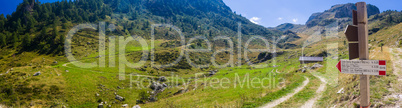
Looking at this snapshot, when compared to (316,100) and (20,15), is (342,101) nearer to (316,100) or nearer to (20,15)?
(316,100)

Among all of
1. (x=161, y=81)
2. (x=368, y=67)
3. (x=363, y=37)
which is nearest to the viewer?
(x=368, y=67)

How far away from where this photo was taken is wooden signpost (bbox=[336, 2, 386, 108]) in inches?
247

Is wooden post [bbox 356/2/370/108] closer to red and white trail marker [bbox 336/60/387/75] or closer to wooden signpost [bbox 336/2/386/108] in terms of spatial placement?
wooden signpost [bbox 336/2/386/108]

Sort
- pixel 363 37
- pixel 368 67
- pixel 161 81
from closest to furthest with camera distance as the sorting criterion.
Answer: pixel 368 67 → pixel 363 37 → pixel 161 81

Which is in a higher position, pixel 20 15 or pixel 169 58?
pixel 20 15

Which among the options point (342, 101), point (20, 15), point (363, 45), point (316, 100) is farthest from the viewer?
point (20, 15)

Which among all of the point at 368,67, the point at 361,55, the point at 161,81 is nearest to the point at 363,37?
the point at 361,55

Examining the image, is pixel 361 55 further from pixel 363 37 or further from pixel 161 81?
pixel 161 81

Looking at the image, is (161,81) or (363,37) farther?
(161,81)

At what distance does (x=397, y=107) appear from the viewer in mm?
9547

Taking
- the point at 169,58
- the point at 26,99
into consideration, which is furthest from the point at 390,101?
the point at 169,58

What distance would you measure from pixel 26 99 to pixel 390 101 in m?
61.4

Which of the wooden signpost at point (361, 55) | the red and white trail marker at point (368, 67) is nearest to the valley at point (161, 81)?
the wooden signpost at point (361, 55)

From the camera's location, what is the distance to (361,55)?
6625 mm
